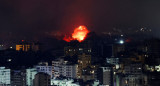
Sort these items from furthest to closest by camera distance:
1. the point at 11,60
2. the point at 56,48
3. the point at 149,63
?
the point at 56,48 < the point at 11,60 < the point at 149,63

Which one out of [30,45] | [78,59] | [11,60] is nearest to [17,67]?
[11,60]

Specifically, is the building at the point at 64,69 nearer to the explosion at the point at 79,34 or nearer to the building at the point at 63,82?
the building at the point at 63,82

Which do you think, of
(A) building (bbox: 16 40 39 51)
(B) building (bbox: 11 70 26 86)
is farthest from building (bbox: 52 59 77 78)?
(A) building (bbox: 16 40 39 51)

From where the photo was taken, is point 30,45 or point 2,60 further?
point 30,45

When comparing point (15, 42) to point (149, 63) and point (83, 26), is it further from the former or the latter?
point (149, 63)

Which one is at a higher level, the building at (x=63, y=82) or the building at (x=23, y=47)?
the building at (x=23, y=47)

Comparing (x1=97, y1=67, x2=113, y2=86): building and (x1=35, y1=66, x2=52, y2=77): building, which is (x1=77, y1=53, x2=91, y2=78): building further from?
(x1=35, y1=66, x2=52, y2=77): building

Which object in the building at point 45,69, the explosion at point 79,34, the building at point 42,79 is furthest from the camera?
the explosion at point 79,34

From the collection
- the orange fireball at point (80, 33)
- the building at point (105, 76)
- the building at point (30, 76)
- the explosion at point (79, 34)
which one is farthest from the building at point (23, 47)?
the building at point (105, 76)
